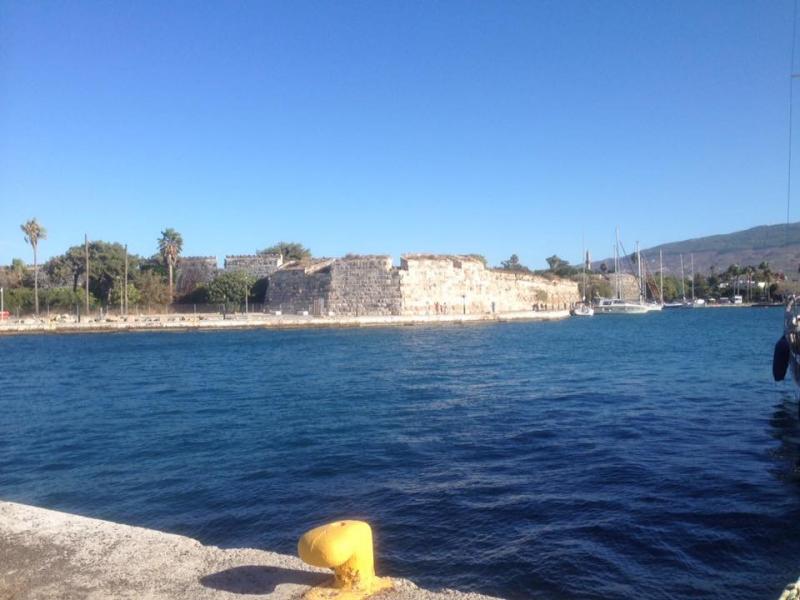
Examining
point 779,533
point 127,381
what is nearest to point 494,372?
point 127,381

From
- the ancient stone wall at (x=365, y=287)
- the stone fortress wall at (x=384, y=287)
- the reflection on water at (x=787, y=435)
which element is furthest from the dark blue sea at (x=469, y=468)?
the stone fortress wall at (x=384, y=287)

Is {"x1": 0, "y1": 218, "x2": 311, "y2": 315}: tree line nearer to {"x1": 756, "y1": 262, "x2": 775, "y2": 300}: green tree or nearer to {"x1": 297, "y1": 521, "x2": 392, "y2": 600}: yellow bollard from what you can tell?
{"x1": 297, "y1": 521, "x2": 392, "y2": 600}: yellow bollard

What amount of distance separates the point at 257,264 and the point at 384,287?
13.8 metres

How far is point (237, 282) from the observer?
5472 cm

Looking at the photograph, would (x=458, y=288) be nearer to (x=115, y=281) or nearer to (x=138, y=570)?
(x=115, y=281)

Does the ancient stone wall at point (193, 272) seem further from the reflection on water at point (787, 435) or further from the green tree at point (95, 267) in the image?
the reflection on water at point (787, 435)

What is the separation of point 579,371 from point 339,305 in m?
33.9

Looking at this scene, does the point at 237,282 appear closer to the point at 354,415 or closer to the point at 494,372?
the point at 494,372

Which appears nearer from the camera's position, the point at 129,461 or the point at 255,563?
the point at 255,563

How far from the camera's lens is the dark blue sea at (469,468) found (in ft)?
17.8

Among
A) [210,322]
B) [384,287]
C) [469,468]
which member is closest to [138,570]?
[469,468]

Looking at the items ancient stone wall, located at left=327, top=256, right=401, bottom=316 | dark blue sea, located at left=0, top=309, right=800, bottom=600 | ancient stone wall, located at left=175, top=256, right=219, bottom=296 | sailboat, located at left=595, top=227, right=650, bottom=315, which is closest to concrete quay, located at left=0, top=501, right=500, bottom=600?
dark blue sea, located at left=0, top=309, right=800, bottom=600

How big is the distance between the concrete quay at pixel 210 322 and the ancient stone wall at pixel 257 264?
6500 mm

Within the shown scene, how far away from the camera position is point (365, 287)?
166ft
